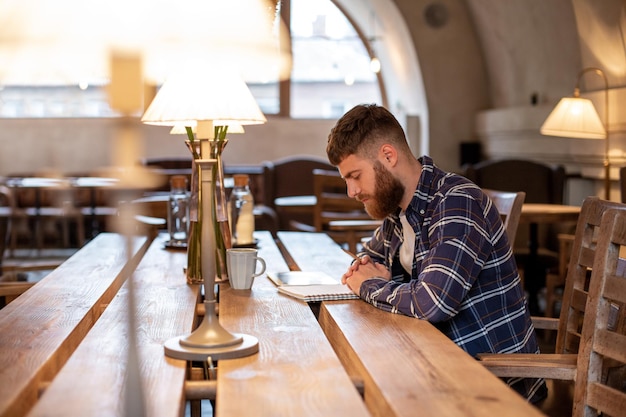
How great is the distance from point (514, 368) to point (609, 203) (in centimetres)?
64

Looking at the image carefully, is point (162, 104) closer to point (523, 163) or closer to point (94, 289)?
point (94, 289)

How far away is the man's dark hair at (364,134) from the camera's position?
91.5 inches

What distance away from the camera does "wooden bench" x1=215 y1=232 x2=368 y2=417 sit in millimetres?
1290

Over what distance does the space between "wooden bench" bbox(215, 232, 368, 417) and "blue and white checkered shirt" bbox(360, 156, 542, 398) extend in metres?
0.26

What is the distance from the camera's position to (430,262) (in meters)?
2.05

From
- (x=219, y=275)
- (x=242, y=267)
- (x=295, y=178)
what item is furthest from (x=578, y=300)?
(x=295, y=178)

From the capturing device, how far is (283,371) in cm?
152

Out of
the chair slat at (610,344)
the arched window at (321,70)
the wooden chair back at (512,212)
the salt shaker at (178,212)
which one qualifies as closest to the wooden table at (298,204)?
the salt shaker at (178,212)

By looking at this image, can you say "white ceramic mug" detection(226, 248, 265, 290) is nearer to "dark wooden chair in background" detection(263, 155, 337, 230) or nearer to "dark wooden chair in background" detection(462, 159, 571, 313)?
"dark wooden chair in background" detection(462, 159, 571, 313)

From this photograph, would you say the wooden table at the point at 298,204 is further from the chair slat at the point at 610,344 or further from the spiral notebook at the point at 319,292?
the chair slat at the point at 610,344

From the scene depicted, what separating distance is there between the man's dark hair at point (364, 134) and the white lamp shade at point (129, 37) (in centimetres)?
143

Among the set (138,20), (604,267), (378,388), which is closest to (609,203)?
(604,267)

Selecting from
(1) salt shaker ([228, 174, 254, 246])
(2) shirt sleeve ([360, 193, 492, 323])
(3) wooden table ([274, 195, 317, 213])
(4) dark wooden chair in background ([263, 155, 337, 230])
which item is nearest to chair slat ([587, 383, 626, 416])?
(2) shirt sleeve ([360, 193, 492, 323])

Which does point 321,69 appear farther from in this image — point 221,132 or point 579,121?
point 221,132
